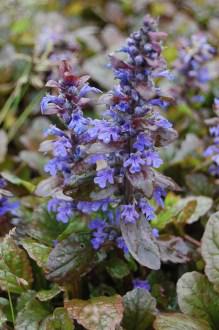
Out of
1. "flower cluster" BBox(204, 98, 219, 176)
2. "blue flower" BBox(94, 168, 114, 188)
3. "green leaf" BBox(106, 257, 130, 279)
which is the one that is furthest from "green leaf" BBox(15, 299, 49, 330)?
"flower cluster" BBox(204, 98, 219, 176)

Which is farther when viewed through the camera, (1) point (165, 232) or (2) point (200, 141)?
(2) point (200, 141)

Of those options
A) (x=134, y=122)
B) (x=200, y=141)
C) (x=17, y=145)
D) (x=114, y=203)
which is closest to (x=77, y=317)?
(x=114, y=203)

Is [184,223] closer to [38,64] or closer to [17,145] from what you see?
[17,145]

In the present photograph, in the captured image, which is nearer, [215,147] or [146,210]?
[146,210]

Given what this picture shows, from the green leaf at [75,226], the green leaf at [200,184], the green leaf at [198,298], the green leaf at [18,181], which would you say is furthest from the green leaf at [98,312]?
the green leaf at [200,184]

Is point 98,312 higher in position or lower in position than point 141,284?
higher

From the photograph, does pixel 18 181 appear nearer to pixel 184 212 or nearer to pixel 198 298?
pixel 184 212

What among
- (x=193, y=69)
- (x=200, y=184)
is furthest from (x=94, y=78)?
(x=200, y=184)
